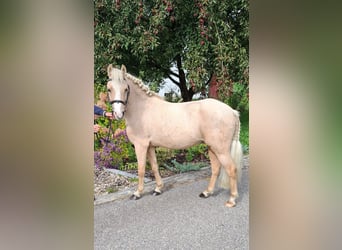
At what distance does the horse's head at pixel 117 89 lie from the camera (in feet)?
3.78

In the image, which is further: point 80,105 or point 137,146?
point 137,146

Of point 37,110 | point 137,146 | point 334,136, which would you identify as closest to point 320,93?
point 334,136

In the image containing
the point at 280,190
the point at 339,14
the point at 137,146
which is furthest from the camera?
the point at 137,146

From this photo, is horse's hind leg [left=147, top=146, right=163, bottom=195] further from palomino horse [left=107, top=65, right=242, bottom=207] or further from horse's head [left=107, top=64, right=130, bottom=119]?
horse's head [left=107, top=64, right=130, bottom=119]

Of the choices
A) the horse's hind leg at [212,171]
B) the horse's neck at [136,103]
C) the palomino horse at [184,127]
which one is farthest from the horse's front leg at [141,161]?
the horse's hind leg at [212,171]

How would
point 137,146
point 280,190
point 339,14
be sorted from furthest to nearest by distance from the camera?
point 137,146, point 280,190, point 339,14

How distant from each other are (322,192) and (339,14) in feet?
1.92

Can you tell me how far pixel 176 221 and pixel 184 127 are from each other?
1.22 ft

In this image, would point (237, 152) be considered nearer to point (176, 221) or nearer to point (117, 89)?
point (176, 221)

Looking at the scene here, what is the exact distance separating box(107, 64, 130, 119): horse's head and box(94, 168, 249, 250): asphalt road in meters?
0.37

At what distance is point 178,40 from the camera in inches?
47.3

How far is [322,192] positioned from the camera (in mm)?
1055

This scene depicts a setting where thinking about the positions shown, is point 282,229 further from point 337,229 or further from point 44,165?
point 44,165

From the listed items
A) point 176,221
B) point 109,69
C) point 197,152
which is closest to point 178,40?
point 109,69
